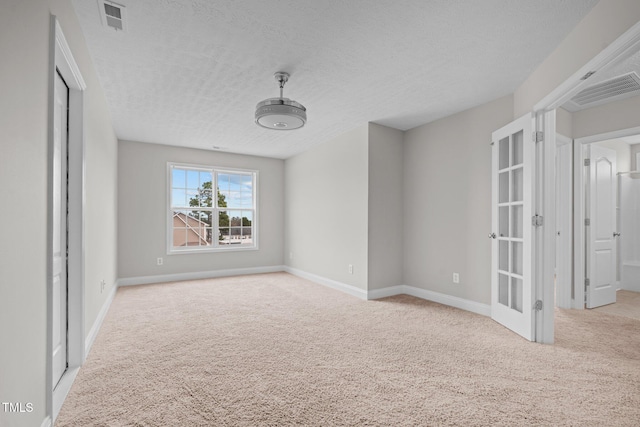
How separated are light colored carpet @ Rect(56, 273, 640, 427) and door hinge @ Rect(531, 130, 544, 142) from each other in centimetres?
182

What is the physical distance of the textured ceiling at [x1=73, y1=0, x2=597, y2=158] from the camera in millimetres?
2051

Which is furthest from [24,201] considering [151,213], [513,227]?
[151,213]

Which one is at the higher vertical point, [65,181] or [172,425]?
[65,181]

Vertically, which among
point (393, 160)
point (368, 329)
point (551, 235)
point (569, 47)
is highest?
point (569, 47)

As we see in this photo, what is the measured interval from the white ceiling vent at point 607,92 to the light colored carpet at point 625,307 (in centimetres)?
249

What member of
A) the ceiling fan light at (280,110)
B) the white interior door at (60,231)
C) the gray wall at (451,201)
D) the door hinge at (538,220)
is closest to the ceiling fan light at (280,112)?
the ceiling fan light at (280,110)

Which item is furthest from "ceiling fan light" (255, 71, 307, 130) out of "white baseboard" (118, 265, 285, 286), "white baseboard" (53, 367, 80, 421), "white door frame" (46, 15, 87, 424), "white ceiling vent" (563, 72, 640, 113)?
"white baseboard" (118, 265, 285, 286)

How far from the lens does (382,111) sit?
12.9ft

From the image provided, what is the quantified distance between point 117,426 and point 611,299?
18.2ft

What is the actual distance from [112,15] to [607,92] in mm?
4629

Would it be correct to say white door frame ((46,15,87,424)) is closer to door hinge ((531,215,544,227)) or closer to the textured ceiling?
the textured ceiling

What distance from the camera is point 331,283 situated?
5.13m

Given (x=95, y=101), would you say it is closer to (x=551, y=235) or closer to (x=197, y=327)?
(x=197, y=327)

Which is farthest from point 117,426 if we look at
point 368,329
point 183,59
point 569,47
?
point 569,47
